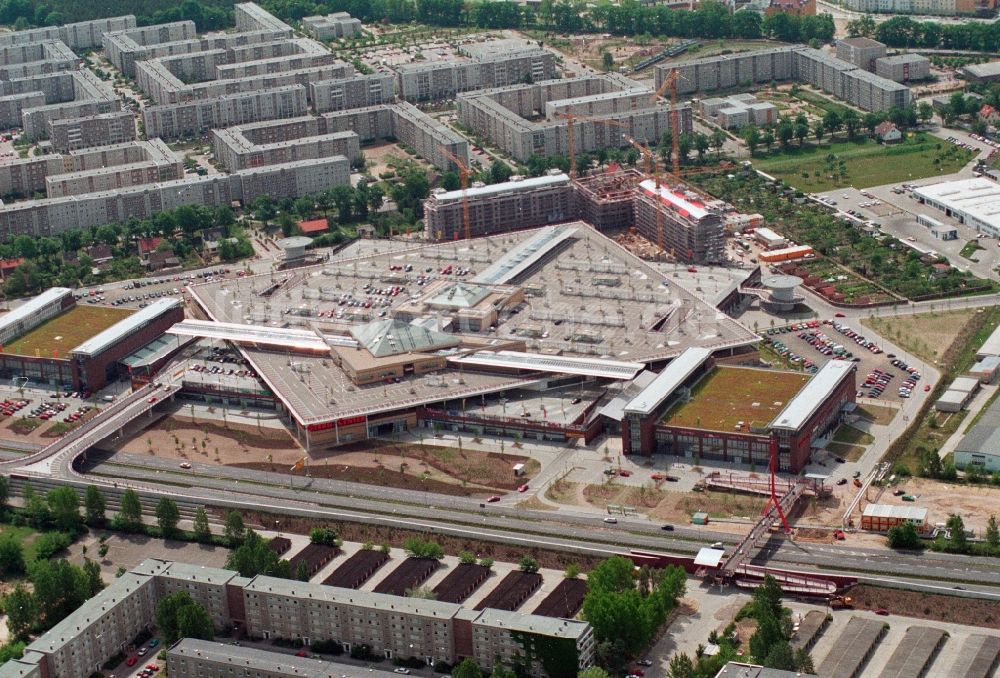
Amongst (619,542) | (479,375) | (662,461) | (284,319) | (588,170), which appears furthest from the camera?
(588,170)

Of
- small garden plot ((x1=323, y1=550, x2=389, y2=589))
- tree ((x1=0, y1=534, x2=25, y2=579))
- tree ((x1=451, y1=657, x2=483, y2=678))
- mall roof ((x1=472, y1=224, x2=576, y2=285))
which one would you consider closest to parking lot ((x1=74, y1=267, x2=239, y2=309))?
mall roof ((x1=472, y1=224, x2=576, y2=285))

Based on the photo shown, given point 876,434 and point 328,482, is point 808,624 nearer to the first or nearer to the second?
point 876,434

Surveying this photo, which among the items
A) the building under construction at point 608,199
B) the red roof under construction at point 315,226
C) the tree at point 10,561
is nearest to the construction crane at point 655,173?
the building under construction at point 608,199

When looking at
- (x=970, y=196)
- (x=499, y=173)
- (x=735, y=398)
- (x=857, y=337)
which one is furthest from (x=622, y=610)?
(x=499, y=173)

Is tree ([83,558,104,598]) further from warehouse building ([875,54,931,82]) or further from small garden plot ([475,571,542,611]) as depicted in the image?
warehouse building ([875,54,931,82])

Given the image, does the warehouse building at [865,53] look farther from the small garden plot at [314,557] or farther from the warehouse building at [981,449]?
the small garden plot at [314,557]

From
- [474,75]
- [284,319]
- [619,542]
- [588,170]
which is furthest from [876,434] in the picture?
[474,75]
